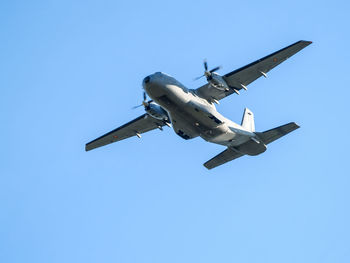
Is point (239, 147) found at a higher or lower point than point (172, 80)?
lower

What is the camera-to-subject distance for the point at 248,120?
40219 millimetres

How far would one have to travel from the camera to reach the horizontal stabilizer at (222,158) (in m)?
37.0

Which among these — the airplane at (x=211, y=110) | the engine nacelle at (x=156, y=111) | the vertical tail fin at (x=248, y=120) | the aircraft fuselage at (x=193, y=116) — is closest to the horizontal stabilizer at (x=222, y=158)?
the airplane at (x=211, y=110)

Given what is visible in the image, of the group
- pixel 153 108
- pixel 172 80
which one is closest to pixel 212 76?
pixel 172 80

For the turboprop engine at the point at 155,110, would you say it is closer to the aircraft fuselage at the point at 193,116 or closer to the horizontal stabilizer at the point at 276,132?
the aircraft fuselage at the point at 193,116

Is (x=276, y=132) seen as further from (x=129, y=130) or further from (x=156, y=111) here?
(x=129, y=130)

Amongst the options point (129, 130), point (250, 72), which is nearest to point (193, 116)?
point (250, 72)

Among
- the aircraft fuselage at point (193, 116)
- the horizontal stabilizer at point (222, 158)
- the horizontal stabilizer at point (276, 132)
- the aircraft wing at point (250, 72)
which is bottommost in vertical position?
the horizontal stabilizer at point (222, 158)

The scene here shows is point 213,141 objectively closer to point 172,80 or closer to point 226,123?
point 226,123

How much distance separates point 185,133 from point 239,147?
13.4 feet

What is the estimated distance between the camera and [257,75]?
1332 inches

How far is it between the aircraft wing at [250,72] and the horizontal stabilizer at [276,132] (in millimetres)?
3403

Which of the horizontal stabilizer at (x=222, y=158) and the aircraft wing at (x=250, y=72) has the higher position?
the aircraft wing at (x=250, y=72)

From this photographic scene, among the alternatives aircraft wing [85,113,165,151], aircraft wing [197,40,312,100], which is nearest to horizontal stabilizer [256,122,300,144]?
aircraft wing [197,40,312,100]
